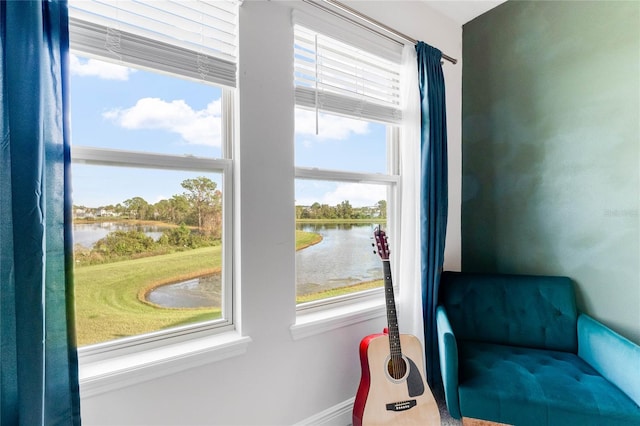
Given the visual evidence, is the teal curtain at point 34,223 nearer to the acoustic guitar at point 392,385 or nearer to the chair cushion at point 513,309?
the acoustic guitar at point 392,385

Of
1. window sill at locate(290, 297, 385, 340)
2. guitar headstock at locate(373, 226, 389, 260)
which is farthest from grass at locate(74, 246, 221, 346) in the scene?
guitar headstock at locate(373, 226, 389, 260)

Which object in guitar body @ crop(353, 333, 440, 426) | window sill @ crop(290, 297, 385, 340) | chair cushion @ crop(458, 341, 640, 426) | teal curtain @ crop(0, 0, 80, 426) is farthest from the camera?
window sill @ crop(290, 297, 385, 340)

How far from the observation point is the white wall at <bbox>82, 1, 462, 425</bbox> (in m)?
1.33

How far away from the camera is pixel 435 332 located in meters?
1.94

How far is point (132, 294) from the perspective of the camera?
1.29 m

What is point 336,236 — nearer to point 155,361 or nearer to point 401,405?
point 401,405

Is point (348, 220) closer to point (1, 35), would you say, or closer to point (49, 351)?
point (49, 351)

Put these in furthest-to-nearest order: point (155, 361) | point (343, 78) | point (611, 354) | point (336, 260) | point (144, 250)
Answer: point (336, 260) → point (343, 78) → point (611, 354) → point (144, 250) → point (155, 361)

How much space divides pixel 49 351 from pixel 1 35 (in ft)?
3.01

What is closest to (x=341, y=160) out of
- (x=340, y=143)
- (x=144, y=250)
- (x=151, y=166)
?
(x=340, y=143)

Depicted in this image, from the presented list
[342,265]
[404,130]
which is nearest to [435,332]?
[342,265]

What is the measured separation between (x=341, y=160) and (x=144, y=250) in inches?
44.1

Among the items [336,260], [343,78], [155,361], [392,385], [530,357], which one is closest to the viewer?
[155,361]

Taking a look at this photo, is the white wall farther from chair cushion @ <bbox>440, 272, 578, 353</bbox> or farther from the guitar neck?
chair cushion @ <bbox>440, 272, 578, 353</bbox>
